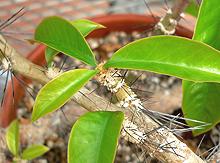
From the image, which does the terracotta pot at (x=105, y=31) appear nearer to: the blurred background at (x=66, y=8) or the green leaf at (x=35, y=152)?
the green leaf at (x=35, y=152)

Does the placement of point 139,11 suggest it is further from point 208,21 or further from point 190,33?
point 208,21

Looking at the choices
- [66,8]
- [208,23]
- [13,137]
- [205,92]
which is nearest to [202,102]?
[205,92]

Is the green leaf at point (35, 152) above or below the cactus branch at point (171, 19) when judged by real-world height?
below

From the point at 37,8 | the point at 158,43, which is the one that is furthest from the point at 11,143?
the point at 37,8

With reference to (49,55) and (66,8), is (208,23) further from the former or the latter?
(66,8)

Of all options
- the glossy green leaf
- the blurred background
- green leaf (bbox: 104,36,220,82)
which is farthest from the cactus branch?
Answer: the blurred background

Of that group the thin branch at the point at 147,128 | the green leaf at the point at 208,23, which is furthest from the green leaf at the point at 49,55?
the green leaf at the point at 208,23
